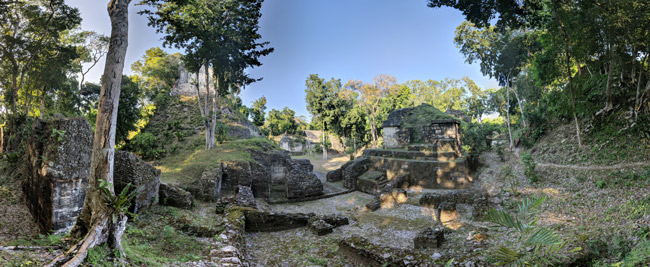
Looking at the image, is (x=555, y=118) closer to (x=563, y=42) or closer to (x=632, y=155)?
(x=563, y=42)

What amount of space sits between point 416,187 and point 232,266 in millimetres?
13216

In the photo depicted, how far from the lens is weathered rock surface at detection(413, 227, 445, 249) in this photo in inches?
254

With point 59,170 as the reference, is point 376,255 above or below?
below

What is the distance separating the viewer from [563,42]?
9.47m

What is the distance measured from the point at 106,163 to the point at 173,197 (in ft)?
14.0

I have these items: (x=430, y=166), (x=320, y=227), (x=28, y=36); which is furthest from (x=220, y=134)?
(x=430, y=166)

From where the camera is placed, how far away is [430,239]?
6488 millimetres

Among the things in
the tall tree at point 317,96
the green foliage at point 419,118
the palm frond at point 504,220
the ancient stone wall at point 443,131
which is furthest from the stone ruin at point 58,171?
the tall tree at point 317,96

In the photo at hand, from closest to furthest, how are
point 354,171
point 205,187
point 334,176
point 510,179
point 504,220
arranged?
point 504,220 → point 205,187 → point 510,179 → point 354,171 → point 334,176

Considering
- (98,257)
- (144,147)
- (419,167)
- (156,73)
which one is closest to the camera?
(98,257)

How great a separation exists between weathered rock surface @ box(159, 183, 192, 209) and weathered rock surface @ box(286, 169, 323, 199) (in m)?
5.44

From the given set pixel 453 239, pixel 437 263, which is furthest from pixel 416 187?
pixel 437 263

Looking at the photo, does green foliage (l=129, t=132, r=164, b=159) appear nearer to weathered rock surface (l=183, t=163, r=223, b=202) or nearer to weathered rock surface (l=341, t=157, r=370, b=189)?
weathered rock surface (l=183, t=163, r=223, b=202)

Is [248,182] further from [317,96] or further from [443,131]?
[317,96]
